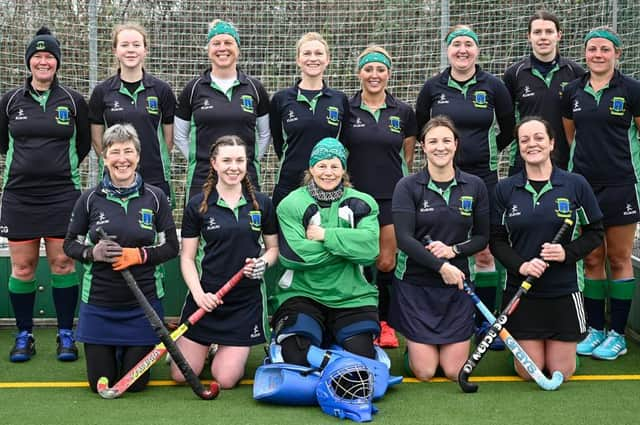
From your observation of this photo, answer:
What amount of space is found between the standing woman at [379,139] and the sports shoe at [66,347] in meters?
1.60

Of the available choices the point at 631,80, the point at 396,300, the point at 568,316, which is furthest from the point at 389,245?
the point at 631,80

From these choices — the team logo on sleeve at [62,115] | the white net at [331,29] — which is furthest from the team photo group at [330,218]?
the white net at [331,29]

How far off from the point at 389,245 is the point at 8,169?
202 cm

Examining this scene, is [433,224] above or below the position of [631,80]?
below

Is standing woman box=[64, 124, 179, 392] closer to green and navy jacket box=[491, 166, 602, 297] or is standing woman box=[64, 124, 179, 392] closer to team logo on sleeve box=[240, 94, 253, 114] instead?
team logo on sleeve box=[240, 94, 253, 114]

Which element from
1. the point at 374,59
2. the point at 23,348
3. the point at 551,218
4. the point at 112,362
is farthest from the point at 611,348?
the point at 23,348

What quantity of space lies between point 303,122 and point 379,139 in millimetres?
408

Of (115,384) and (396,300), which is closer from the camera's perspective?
(115,384)

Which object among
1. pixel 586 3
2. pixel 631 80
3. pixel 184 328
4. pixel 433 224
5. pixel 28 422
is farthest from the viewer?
pixel 586 3

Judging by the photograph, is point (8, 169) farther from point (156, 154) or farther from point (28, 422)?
point (28, 422)

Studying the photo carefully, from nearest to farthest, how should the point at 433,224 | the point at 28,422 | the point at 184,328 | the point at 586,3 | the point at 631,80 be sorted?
1. the point at 28,422
2. the point at 184,328
3. the point at 433,224
4. the point at 631,80
5. the point at 586,3

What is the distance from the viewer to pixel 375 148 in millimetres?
5168

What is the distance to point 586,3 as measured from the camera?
20.9 feet

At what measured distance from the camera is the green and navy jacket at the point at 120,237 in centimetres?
448
